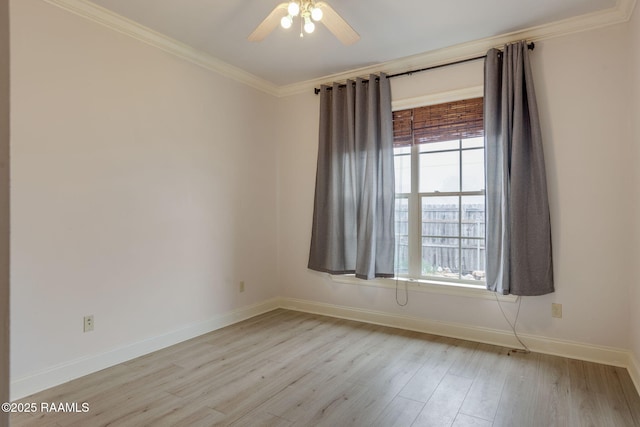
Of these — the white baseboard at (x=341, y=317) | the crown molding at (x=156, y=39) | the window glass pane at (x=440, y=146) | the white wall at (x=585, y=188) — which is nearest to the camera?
the white baseboard at (x=341, y=317)

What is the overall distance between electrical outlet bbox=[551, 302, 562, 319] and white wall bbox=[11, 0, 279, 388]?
2925 millimetres

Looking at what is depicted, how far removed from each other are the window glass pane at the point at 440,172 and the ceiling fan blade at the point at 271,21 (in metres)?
1.91

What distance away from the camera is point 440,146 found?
3.49m

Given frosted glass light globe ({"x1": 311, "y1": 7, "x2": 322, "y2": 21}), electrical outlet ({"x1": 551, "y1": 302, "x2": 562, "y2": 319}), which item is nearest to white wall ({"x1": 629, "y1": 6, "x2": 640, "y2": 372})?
electrical outlet ({"x1": 551, "y1": 302, "x2": 562, "y2": 319})

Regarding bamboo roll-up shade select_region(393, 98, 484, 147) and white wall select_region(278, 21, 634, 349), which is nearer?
white wall select_region(278, 21, 634, 349)

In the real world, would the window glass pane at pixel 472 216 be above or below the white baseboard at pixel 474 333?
above

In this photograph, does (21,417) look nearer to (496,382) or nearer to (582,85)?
(496,382)

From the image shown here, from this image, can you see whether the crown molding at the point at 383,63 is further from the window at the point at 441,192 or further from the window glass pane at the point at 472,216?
the window glass pane at the point at 472,216

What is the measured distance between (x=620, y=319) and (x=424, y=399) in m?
1.72

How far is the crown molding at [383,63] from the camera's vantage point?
265 centimetres

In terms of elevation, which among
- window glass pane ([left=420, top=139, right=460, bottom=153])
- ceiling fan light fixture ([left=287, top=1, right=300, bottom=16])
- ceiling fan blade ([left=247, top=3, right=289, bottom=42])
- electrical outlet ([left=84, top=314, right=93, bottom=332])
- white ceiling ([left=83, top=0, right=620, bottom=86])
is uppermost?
white ceiling ([left=83, top=0, right=620, bottom=86])

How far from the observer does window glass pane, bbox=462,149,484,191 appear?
332 centimetres

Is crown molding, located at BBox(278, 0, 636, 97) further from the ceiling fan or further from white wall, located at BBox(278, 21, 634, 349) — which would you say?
the ceiling fan
